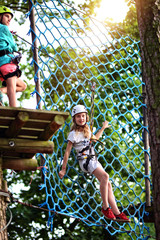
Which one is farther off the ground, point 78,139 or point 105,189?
point 78,139

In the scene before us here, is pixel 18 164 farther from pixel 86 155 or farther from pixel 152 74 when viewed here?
pixel 152 74

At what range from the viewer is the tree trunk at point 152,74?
206cm

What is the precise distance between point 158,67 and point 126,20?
12.2 ft

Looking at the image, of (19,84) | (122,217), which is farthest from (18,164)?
(122,217)

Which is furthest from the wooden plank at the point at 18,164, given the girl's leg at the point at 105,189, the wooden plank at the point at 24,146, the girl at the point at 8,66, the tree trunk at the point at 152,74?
the tree trunk at the point at 152,74

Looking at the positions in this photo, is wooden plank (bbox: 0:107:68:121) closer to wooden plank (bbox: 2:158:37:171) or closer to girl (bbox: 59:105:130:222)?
wooden plank (bbox: 2:158:37:171)

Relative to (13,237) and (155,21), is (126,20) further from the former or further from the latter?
(155,21)

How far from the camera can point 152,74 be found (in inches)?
85.7

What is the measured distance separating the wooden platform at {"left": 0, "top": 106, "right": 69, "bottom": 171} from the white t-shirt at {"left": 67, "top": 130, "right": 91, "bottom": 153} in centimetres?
58

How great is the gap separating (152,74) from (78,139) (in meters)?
1.40

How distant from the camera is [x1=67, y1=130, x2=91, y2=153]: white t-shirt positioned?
3.47 metres

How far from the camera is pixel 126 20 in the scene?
575cm

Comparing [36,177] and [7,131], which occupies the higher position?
[7,131]

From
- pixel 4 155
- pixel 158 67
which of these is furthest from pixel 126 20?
pixel 158 67
